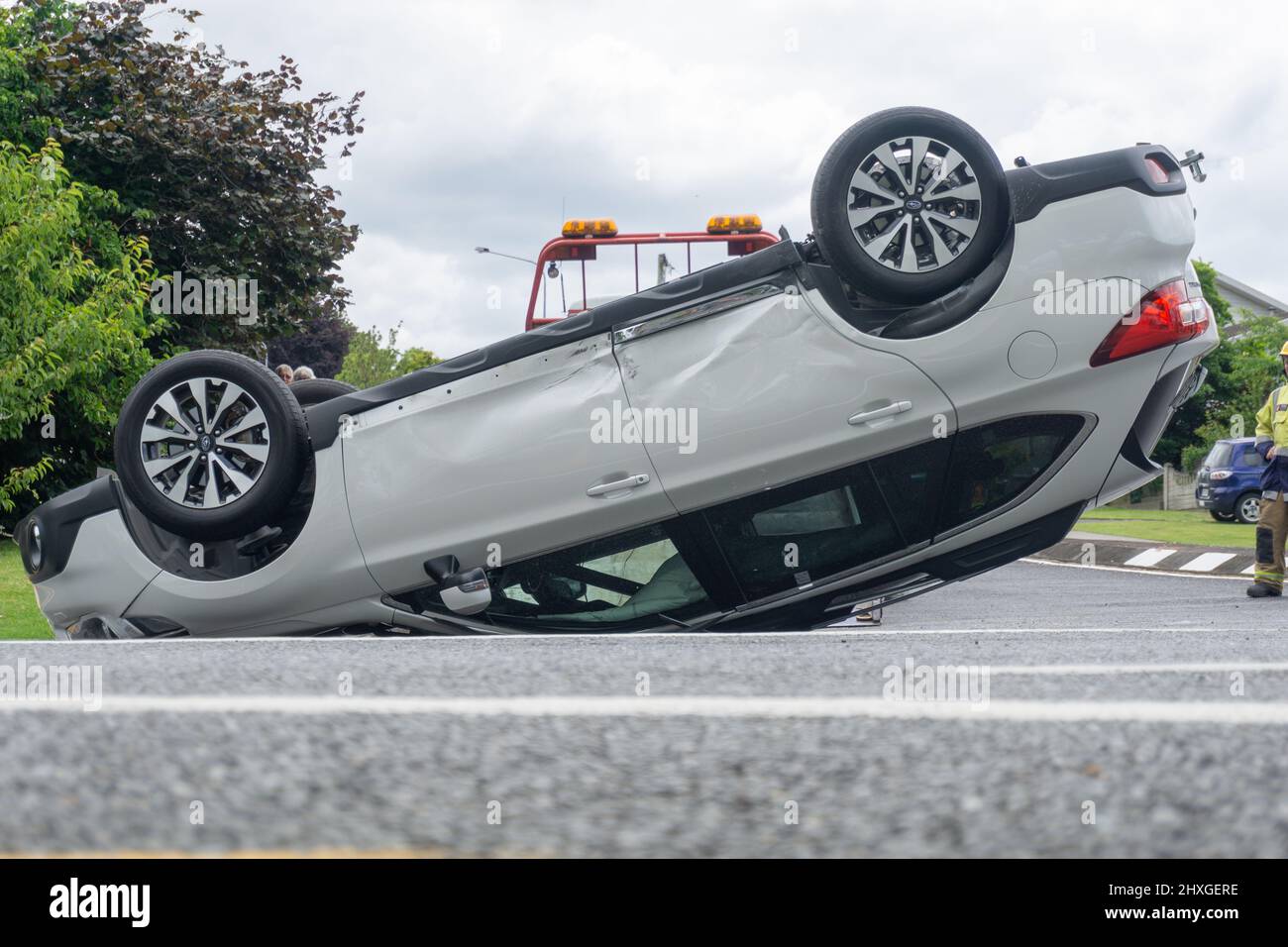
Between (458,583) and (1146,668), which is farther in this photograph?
(458,583)

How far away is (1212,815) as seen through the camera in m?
1.37

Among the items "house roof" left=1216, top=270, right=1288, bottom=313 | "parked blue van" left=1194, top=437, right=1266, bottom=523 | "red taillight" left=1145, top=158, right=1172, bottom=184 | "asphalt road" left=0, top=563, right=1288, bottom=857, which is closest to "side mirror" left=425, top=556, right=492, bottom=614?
"asphalt road" left=0, top=563, right=1288, bottom=857

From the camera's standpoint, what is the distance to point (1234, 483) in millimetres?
23703

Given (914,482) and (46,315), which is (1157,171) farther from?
(46,315)

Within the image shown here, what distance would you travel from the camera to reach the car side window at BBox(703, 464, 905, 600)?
194 inches

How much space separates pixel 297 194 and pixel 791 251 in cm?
1729

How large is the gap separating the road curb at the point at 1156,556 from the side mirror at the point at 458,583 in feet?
29.5

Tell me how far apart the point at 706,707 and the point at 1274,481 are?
8281mm

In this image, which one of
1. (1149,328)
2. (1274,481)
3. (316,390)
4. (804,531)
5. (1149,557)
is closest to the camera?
(1149,328)

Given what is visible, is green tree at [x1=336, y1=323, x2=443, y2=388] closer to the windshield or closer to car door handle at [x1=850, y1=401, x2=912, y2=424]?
the windshield

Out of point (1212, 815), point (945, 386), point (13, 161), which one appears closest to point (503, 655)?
point (1212, 815)

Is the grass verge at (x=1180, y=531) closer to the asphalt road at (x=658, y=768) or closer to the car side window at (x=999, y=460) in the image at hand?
the car side window at (x=999, y=460)

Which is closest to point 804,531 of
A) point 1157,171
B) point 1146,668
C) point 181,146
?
point 1157,171
